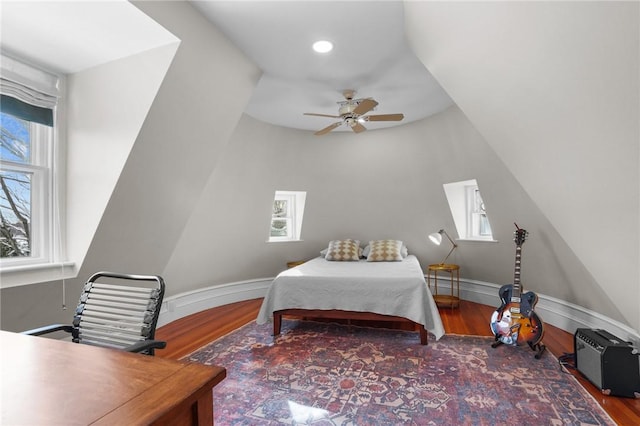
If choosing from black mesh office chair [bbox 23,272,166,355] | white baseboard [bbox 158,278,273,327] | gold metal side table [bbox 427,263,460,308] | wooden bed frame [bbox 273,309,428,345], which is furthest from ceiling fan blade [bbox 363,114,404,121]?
white baseboard [bbox 158,278,273,327]

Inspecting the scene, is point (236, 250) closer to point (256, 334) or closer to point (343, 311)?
point (256, 334)

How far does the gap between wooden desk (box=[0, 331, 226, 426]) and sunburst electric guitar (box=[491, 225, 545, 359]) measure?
291 cm

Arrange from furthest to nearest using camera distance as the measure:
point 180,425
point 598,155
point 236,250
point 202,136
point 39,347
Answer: point 236,250 < point 202,136 < point 598,155 < point 39,347 < point 180,425

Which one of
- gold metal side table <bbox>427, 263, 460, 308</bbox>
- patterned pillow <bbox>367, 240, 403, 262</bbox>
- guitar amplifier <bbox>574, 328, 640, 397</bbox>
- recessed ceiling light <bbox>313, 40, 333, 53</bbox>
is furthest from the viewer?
patterned pillow <bbox>367, 240, 403, 262</bbox>

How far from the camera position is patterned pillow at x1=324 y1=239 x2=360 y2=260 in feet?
15.4

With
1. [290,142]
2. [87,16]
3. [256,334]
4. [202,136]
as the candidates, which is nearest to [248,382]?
[256,334]

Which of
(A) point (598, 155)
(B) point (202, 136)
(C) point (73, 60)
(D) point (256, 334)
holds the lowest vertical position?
(D) point (256, 334)

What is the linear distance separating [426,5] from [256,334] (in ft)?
10.3

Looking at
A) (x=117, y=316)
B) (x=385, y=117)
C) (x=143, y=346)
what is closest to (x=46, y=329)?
(x=117, y=316)

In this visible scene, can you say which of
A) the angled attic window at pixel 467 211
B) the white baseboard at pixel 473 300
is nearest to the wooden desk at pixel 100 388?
the white baseboard at pixel 473 300

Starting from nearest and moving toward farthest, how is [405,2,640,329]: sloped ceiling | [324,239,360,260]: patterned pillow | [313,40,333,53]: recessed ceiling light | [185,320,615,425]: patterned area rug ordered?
[405,2,640,329]: sloped ceiling → [185,320,615,425]: patterned area rug → [313,40,333,53]: recessed ceiling light → [324,239,360,260]: patterned pillow

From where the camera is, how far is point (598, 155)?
145 centimetres

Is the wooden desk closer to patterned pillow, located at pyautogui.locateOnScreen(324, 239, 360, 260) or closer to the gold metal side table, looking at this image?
patterned pillow, located at pyautogui.locateOnScreen(324, 239, 360, 260)

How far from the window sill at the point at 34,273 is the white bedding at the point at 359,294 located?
1.73m
